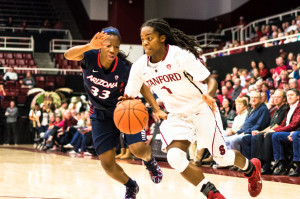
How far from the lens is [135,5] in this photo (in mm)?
23609

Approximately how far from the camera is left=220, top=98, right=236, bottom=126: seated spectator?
10289mm

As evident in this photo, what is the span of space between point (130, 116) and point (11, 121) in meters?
15.4

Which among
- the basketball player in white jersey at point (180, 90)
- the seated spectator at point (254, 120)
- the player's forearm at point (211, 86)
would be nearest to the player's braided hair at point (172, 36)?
the basketball player in white jersey at point (180, 90)

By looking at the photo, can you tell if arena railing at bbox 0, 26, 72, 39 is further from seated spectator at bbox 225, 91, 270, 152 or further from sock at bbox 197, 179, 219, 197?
sock at bbox 197, 179, 219, 197

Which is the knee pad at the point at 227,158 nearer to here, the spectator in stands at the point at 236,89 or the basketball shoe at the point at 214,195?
the basketball shoe at the point at 214,195

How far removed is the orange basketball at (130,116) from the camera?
448cm

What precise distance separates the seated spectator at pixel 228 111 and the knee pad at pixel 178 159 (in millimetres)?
6092

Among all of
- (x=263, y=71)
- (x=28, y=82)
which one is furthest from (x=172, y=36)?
(x=28, y=82)

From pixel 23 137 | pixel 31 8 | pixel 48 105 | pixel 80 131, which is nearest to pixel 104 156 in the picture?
pixel 80 131

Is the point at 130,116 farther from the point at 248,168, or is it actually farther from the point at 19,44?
the point at 19,44

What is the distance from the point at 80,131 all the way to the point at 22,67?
33.4 ft

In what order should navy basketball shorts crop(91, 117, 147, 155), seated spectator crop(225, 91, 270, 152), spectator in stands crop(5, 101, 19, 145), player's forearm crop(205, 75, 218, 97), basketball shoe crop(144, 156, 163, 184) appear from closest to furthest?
player's forearm crop(205, 75, 218, 97) < navy basketball shorts crop(91, 117, 147, 155) < basketball shoe crop(144, 156, 163, 184) < seated spectator crop(225, 91, 270, 152) < spectator in stands crop(5, 101, 19, 145)

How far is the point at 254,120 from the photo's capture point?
880 centimetres

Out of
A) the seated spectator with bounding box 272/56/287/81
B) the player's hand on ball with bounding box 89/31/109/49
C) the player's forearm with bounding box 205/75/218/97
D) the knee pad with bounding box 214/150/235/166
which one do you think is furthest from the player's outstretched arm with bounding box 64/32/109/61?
the seated spectator with bounding box 272/56/287/81
